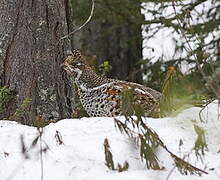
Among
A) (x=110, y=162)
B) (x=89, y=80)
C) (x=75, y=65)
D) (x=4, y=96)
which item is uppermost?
(x=75, y=65)

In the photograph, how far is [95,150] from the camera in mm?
3793

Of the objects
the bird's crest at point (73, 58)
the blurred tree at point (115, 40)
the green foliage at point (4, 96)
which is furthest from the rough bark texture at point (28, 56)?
the blurred tree at point (115, 40)

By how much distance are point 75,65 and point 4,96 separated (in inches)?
25.4

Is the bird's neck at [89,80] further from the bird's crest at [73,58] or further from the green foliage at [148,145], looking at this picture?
the green foliage at [148,145]

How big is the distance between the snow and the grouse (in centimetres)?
71

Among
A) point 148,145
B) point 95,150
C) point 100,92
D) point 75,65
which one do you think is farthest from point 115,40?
point 148,145

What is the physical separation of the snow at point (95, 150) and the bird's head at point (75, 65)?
1.14 m

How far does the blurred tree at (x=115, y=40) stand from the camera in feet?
29.8

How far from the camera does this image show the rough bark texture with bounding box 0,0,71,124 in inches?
209

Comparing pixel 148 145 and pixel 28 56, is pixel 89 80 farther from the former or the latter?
pixel 148 145

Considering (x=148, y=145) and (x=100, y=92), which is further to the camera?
(x=100, y=92)

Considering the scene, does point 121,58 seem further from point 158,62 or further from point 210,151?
point 210,151

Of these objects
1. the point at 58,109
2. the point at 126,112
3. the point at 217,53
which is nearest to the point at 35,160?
the point at 126,112

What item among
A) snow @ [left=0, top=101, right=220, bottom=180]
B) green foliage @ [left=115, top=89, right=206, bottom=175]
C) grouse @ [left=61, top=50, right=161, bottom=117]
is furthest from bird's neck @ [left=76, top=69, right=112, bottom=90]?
green foliage @ [left=115, top=89, right=206, bottom=175]
